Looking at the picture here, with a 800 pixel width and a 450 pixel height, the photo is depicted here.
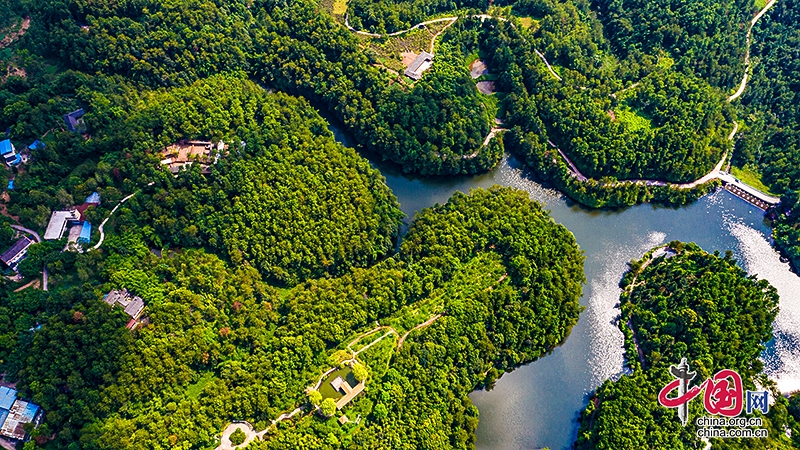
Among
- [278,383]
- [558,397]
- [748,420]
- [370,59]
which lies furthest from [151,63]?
[748,420]

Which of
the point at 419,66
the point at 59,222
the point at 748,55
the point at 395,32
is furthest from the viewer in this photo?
the point at 395,32

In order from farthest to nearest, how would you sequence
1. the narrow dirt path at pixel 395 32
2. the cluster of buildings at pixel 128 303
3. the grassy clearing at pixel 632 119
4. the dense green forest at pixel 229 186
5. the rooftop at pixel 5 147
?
the narrow dirt path at pixel 395 32, the grassy clearing at pixel 632 119, the rooftop at pixel 5 147, the dense green forest at pixel 229 186, the cluster of buildings at pixel 128 303

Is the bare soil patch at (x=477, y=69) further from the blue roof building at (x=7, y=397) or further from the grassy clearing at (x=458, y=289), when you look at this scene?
the blue roof building at (x=7, y=397)

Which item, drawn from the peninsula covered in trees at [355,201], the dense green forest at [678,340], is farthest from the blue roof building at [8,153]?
the dense green forest at [678,340]

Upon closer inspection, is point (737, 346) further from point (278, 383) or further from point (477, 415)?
point (278, 383)

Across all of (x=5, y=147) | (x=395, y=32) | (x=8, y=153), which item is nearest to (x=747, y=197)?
(x=395, y=32)
